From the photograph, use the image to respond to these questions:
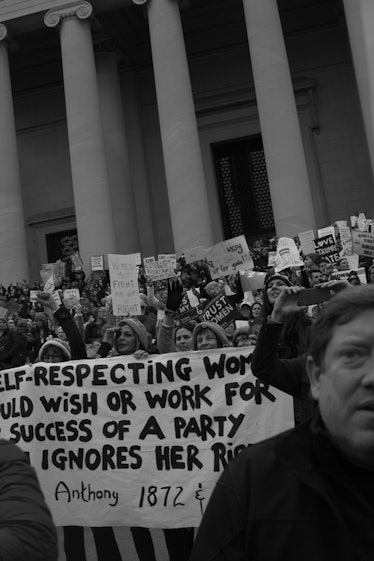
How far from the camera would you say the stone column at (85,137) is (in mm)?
18766

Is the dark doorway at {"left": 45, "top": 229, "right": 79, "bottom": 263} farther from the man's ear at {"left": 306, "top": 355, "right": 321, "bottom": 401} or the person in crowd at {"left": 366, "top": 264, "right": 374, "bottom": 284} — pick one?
the man's ear at {"left": 306, "top": 355, "right": 321, "bottom": 401}

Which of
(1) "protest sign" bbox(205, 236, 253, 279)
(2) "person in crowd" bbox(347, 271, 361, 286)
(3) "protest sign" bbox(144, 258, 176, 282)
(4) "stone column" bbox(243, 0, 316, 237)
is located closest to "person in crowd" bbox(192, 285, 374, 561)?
(2) "person in crowd" bbox(347, 271, 361, 286)

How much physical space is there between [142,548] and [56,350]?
5.76 ft

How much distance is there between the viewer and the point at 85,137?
63.5 ft

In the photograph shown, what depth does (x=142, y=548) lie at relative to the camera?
14.7 ft


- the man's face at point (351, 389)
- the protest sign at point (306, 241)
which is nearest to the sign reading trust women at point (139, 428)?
the man's face at point (351, 389)

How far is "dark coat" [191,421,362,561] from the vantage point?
153cm

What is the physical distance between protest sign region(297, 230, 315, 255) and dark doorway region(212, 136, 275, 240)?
35.6 feet

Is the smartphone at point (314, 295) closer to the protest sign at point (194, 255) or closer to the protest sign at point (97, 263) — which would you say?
the protest sign at point (194, 255)

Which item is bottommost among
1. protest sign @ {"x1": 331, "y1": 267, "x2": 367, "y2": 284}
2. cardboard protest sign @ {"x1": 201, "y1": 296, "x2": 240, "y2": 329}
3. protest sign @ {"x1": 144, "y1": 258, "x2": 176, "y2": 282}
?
Result: cardboard protest sign @ {"x1": 201, "y1": 296, "x2": 240, "y2": 329}

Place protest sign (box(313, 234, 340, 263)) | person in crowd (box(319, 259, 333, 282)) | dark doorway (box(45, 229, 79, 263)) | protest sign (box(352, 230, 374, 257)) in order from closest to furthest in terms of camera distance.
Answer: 1. person in crowd (box(319, 259, 333, 282))
2. protest sign (box(352, 230, 374, 257))
3. protest sign (box(313, 234, 340, 263))
4. dark doorway (box(45, 229, 79, 263))

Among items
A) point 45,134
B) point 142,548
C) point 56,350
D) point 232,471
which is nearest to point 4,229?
point 45,134

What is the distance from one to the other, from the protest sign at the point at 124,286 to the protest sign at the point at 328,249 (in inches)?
138

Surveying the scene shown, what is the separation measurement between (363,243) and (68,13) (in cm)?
1422
